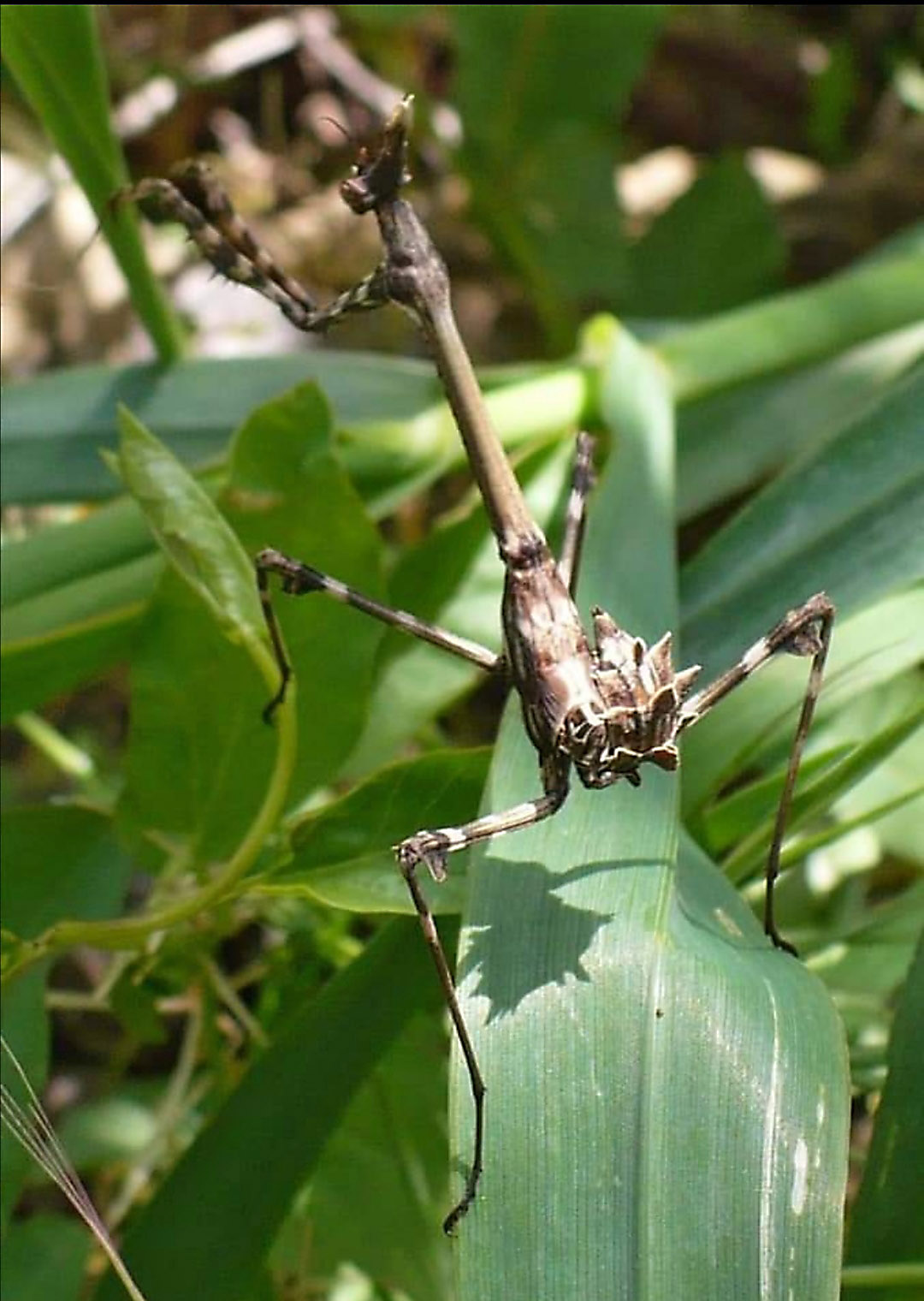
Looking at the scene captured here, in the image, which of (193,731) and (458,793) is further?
(193,731)

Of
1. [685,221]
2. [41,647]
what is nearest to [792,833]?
[41,647]

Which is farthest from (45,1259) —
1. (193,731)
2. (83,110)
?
(83,110)

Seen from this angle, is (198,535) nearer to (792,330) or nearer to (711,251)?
(792,330)

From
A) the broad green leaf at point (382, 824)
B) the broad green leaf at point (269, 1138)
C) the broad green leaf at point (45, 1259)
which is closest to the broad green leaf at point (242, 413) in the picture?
the broad green leaf at point (382, 824)

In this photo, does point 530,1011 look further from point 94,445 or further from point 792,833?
point 94,445

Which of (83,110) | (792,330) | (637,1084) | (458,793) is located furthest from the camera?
(792,330)

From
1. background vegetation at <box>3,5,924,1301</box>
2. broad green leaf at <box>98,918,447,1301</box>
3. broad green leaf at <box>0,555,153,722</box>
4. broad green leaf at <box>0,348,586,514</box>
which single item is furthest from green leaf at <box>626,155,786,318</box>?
broad green leaf at <box>98,918,447,1301</box>

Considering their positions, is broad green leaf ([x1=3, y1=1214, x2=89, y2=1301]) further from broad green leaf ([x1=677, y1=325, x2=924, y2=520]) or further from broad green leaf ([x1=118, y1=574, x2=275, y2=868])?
broad green leaf ([x1=677, y1=325, x2=924, y2=520])
